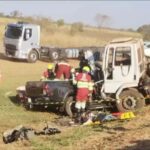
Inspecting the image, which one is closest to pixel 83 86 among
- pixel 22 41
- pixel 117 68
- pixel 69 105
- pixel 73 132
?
pixel 69 105

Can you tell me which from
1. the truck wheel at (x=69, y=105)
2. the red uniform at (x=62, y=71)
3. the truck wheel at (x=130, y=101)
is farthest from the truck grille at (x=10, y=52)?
the truck wheel at (x=130, y=101)

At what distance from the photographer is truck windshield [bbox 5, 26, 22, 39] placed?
38.6 metres

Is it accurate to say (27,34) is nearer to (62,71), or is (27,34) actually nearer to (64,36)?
(62,71)

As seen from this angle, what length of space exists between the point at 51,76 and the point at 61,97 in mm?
2996

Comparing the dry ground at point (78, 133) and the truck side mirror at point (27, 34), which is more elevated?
the truck side mirror at point (27, 34)

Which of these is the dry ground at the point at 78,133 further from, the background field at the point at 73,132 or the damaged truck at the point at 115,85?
the damaged truck at the point at 115,85

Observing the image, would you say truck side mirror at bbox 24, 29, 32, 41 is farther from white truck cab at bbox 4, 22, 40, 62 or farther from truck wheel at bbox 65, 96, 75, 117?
truck wheel at bbox 65, 96, 75, 117

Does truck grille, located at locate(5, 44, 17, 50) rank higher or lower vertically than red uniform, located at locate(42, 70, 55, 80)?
higher

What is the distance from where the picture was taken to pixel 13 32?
128 feet

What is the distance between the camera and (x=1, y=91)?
79.8 feet

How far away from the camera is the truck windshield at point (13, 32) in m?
38.6

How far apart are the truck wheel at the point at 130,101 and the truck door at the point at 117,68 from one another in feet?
1.22

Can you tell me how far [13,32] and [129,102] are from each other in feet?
68.0

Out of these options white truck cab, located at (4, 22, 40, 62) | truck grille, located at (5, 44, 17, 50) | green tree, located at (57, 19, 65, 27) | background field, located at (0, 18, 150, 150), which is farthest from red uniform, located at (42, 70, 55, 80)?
green tree, located at (57, 19, 65, 27)
